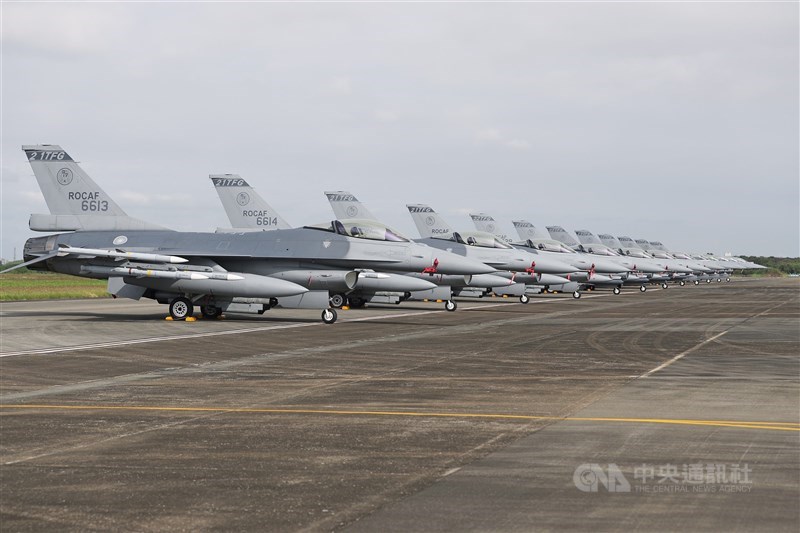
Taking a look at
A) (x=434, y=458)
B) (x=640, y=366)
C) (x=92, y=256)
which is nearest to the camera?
(x=434, y=458)

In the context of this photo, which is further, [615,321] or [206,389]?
[615,321]

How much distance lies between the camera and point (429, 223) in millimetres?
49469

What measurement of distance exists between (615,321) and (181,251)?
14.8 metres

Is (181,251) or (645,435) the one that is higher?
(181,251)

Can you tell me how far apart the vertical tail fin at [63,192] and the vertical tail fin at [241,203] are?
Result: 1354 cm

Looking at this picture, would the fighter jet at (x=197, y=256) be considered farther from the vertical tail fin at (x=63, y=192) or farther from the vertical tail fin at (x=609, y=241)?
the vertical tail fin at (x=609, y=241)

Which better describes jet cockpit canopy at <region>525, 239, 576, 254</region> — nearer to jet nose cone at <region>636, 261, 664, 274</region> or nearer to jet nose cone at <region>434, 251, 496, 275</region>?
jet nose cone at <region>636, 261, 664, 274</region>

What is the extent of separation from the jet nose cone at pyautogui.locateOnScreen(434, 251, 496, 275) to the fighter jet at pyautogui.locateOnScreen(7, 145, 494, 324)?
0.05 m

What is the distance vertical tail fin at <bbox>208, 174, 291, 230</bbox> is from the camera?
149ft

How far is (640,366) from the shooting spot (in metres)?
16.4

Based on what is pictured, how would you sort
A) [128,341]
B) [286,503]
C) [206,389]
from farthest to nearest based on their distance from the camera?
[128,341] → [206,389] → [286,503]

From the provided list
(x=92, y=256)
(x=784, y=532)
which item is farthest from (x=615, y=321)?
(x=784, y=532)

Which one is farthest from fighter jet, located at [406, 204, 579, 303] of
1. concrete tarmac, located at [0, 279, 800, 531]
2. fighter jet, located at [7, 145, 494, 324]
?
concrete tarmac, located at [0, 279, 800, 531]

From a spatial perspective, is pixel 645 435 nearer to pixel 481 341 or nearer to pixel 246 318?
pixel 481 341
